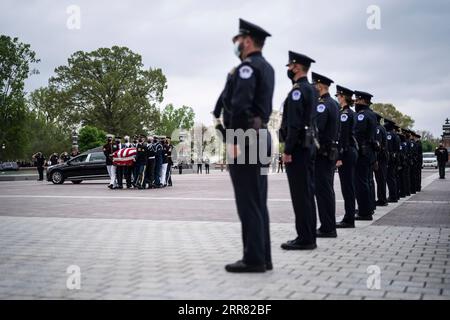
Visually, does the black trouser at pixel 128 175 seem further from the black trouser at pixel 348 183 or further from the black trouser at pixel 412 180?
the black trouser at pixel 348 183

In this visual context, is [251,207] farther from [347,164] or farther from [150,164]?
[150,164]

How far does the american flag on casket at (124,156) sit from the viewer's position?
20719 millimetres

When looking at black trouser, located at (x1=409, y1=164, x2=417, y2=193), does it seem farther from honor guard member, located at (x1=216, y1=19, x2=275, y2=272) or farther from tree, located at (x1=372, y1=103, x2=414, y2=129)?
tree, located at (x1=372, y1=103, x2=414, y2=129)

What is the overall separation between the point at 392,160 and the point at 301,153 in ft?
29.3

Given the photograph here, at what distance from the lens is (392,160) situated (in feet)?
46.8

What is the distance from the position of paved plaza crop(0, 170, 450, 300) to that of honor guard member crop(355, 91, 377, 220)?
50cm

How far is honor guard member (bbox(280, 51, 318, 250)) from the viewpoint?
6074 millimetres

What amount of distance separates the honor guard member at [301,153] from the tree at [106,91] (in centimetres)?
4952

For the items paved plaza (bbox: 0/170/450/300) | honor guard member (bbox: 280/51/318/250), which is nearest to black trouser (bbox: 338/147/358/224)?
paved plaza (bbox: 0/170/450/300)

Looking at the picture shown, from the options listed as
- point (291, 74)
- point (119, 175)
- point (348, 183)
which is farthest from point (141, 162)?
point (291, 74)

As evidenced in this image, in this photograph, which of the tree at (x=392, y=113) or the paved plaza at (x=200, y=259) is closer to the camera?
the paved plaza at (x=200, y=259)

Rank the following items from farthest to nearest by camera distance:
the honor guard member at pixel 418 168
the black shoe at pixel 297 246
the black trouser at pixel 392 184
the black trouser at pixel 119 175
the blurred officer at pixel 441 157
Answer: the blurred officer at pixel 441 157
the black trouser at pixel 119 175
the honor guard member at pixel 418 168
the black trouser at pixel 392 184
the black shoe at pixel 297 246

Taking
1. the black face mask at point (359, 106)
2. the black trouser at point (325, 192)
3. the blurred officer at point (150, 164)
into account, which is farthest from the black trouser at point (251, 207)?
the blurred officer at point (150, 164)

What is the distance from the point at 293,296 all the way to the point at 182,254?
2195 millimetres
